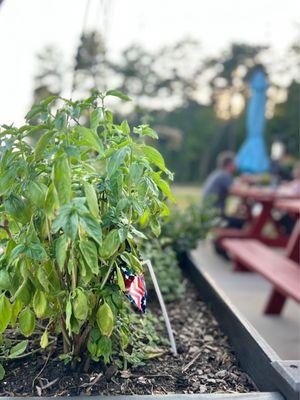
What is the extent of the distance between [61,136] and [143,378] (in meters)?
0.84

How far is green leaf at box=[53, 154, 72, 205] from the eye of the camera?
1.27m

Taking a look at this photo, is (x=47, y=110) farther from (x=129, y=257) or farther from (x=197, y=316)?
(x=197, y=316)

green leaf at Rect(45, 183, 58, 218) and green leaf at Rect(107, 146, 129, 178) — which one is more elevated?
green leaf at Rect(107, 146, 129, 178)

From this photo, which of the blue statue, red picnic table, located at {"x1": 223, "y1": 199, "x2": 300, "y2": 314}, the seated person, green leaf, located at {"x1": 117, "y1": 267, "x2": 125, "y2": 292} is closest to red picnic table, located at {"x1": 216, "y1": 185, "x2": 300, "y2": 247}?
the seated person

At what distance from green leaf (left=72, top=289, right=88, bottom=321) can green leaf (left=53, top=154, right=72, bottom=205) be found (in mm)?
288

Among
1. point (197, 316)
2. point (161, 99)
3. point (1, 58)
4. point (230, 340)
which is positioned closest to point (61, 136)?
point (230, 340)

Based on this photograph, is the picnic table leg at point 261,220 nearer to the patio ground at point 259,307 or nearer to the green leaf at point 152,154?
the patio ground at point 259,307

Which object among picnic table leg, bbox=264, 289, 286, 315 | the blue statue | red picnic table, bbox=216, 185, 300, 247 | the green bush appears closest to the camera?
the green bush

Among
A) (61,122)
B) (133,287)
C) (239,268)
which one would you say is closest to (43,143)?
(61,122)

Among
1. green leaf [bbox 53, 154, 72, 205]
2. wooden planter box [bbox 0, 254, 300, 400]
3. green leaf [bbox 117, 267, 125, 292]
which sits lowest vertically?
wooden planter box [bbox 0, 254, 300, 400]

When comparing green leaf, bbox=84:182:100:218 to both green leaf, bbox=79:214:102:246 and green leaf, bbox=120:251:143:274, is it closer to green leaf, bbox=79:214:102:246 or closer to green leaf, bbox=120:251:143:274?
green leaf, bbox=79:214:102:246

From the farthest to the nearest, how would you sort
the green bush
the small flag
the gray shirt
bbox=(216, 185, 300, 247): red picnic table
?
1. the gray shirt
2. bbox=(216, 185, 300, 247): red picnic table
3. the green bush
4. the small flag

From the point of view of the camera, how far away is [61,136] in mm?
1422

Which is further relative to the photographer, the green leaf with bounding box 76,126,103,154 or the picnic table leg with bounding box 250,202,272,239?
the picnic table leg with bounding box 250,202,272,239
